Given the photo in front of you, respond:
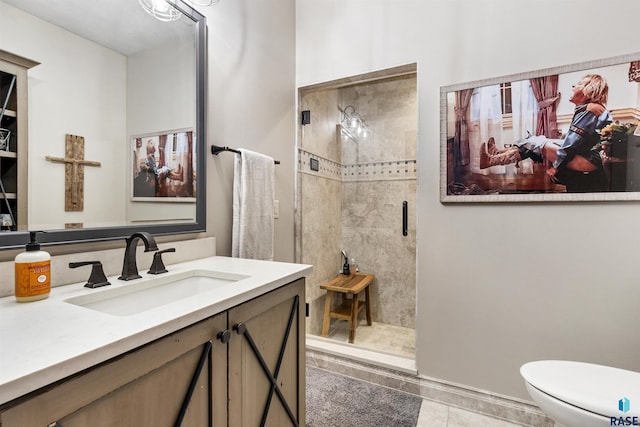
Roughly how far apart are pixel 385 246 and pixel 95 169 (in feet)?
8.07

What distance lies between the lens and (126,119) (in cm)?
110

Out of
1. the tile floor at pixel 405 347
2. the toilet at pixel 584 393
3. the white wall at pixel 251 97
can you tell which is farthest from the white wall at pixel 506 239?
the white wall at pixel 251 97

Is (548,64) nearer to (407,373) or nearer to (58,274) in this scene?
(407,373)

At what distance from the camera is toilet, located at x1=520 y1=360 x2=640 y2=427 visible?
0.96 metres

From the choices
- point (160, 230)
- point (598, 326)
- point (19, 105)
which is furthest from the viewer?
point (598, 326)

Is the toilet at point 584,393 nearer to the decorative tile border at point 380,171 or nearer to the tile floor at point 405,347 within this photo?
the tile floor at point 405,347

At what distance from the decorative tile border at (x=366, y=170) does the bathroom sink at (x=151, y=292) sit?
1531 millimetres

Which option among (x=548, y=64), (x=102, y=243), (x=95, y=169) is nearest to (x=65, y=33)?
(x=95, y=169)

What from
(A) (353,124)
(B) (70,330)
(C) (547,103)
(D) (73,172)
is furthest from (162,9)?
(A) (353,124)

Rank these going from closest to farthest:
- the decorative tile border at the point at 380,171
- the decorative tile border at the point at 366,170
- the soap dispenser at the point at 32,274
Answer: the soap dispenser at the point at 32,274
the decorative tile border at the point at 366,170
the decorative tile border at the point at 380,171

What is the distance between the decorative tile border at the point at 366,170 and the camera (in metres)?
2.74

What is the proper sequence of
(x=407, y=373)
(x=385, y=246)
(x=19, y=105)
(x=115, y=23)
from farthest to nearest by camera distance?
(x=385, y=246) < (x=407, y=373) < (x=115, y=23) < (x=19, y=105)

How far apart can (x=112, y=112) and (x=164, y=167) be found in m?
0.28

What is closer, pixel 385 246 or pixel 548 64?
pixel 548 64
